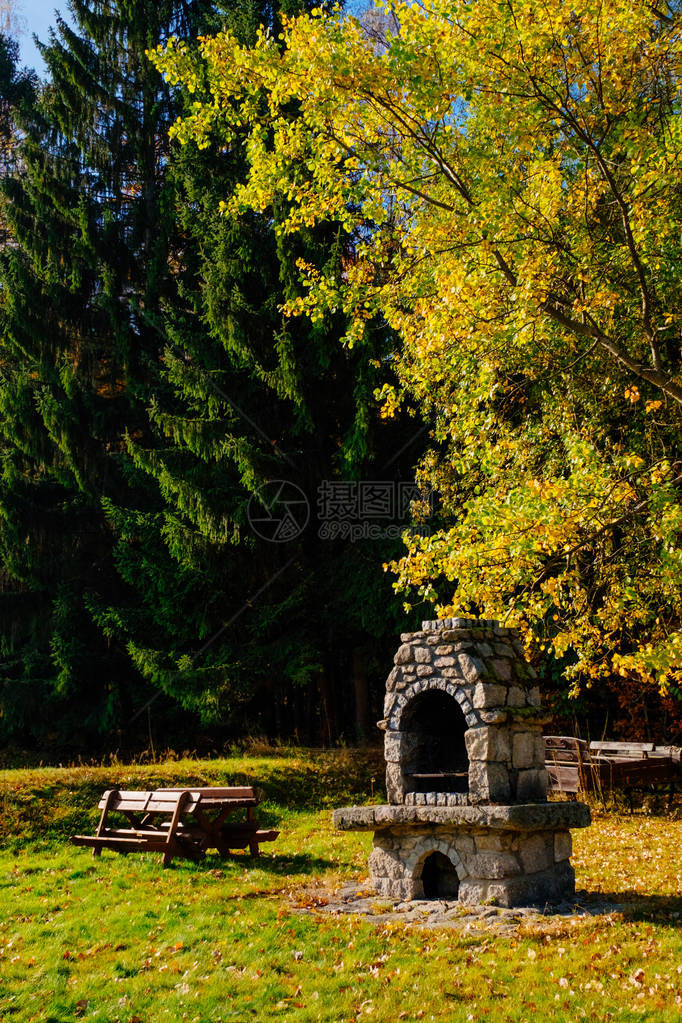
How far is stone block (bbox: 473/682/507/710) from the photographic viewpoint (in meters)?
7.48

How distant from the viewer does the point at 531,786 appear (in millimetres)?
7898

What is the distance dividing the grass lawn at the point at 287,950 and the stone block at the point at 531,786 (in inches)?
38.6

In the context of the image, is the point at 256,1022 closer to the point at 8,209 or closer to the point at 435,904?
the point at 435,904

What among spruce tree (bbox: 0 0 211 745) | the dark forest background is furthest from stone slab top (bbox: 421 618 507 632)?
spruce tree (bbox: 0 0 211 745)

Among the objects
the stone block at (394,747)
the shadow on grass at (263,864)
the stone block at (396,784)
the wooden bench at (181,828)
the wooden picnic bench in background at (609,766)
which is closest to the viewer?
the stone block at (396,784)

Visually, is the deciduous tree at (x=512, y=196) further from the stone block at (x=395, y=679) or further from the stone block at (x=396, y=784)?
the stone block at (x=396, y=784)

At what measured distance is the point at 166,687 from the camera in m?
14.6

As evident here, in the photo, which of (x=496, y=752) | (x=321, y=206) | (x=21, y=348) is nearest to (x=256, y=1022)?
(x=496, y=752)

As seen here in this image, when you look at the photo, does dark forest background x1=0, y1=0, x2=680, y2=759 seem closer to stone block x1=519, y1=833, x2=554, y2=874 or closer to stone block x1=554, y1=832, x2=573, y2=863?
stone block x1=554, y1=832, x2=573, y2=863

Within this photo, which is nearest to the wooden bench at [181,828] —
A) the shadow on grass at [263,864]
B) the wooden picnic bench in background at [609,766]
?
the shadow on grass at [263,864]

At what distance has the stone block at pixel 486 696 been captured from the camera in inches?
295

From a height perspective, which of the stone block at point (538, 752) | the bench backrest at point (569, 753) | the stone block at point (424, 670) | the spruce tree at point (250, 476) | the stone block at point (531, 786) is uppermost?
the spruce tree at point (250, 476)

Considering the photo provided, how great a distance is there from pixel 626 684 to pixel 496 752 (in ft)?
27.2

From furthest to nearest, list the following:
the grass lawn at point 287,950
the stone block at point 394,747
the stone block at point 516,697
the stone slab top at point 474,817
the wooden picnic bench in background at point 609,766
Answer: the wooden picnic bench in background at point 609,766, the stone block at point 394,747, the stone block at point 516,697, the stone slab top at point 474,817, the grass lawn at point 287,950
